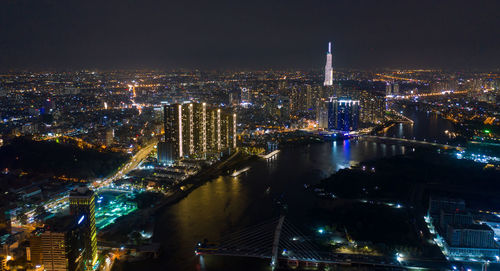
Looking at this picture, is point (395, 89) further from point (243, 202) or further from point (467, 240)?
point (467, 240)

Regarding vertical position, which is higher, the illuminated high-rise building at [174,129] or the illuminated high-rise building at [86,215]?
the illuminated high-rise building at [174,129]

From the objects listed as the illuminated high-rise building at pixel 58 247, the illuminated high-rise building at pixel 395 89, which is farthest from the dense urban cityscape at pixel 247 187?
the illuminated high-rise building at pixel 395 89

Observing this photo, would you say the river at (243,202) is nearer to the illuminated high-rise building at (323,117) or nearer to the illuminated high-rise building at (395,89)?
the illuminated high-rise building at (323,117)

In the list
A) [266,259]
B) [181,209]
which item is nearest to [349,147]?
[181,209]

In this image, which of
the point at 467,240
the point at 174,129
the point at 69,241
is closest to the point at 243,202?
the point at 69,241

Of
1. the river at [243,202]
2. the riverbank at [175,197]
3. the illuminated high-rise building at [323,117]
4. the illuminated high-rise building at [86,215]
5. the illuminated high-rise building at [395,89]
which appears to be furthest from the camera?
the illuminated high-rise building at [395,89]

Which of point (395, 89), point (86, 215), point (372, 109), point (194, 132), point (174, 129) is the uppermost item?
point (395, 89)
